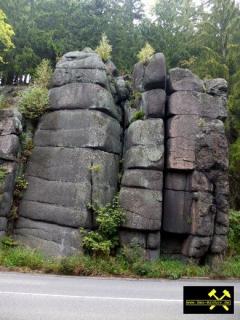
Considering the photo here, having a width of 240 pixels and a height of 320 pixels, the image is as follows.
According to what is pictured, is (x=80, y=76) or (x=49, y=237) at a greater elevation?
(x=80, y=76)

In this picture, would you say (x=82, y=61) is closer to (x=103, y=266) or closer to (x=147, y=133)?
(x=147, y=133)

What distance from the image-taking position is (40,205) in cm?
1545

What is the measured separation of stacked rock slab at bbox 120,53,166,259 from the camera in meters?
15.1

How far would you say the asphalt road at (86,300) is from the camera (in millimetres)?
7066

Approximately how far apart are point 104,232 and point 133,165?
A: 3074mm

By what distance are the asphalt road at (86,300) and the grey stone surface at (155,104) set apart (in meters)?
8.13

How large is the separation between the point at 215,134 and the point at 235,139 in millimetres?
6062

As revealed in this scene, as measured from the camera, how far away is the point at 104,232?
15.1m

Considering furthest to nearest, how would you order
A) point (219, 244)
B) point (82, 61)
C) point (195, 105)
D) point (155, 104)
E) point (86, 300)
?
point (82, 61), point (155, 104), point (195, 105), point (219, 244), point (86, 300)

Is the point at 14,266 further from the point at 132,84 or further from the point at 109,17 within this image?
the point at 109,17

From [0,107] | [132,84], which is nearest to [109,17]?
[132,84]

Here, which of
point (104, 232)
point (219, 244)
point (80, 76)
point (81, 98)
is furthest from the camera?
point (80, 76)

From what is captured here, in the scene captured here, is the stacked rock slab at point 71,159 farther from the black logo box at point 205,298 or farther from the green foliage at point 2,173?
the black logo box at point 205,298

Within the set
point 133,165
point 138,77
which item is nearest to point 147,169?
point 133,165
